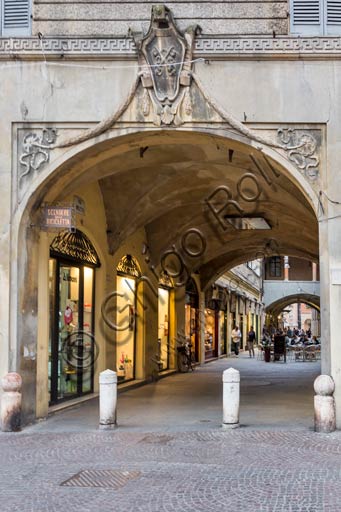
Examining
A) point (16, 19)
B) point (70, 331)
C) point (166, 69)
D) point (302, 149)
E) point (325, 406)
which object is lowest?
point (325, 406)

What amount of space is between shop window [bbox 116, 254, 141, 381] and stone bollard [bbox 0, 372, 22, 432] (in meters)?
6.13

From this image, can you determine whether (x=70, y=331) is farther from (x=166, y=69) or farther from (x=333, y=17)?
(x=333, y=17)

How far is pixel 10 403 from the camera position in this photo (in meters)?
9.96

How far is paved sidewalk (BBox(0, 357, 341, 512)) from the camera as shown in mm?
6449

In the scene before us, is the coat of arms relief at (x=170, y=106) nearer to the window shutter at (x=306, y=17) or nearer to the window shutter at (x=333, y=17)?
the window shutter at (x=306, y=17)

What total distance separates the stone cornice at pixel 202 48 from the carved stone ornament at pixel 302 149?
50.7 inches

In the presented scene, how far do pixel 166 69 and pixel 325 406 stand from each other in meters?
5.99

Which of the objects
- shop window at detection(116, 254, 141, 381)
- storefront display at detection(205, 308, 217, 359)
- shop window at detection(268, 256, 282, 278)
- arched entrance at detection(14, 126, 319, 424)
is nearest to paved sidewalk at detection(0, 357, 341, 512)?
arched entrance at detection(14, 126, 319, 424)

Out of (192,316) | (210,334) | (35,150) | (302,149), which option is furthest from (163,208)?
(210,334)

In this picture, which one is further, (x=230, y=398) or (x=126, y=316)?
(x=126, y=316)

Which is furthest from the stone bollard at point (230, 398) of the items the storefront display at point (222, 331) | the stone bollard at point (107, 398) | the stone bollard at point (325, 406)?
the storefront display at point (222, 331)

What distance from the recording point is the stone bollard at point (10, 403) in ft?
32.7

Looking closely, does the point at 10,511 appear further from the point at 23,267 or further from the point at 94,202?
the point at 94,202

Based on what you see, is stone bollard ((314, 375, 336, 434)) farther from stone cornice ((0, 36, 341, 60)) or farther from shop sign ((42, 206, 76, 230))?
stone cornice ((0, 36, 341, 60))
